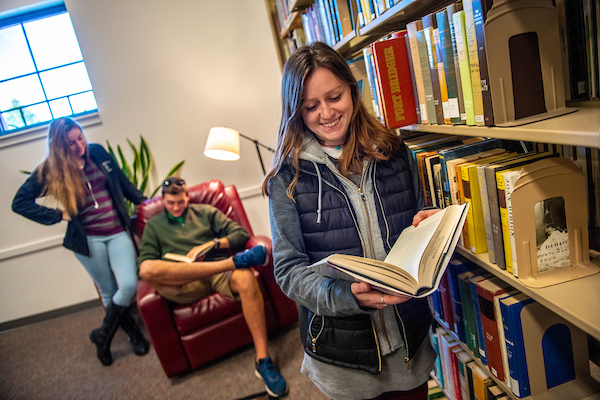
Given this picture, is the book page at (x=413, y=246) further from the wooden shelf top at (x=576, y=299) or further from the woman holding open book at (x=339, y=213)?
the wooden shelf top at (x=576, y=299)

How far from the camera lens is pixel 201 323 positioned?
2162 millimetres

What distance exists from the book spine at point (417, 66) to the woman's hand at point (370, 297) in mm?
630

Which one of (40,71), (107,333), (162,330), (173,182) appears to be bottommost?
(107,333)

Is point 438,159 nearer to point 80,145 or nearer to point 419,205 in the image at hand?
point 419,205

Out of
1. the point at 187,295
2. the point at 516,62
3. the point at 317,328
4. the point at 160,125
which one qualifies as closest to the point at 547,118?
the point at 516,62

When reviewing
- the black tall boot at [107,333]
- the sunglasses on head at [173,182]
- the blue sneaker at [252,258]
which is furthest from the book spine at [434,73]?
the black tall boot at [107,333]

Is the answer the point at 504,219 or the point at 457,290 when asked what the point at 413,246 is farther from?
the point at 457,290

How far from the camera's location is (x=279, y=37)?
10.1 ft

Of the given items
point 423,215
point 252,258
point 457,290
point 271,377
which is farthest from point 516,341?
point 252,258

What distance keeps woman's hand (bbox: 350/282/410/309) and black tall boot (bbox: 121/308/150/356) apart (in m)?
2.23

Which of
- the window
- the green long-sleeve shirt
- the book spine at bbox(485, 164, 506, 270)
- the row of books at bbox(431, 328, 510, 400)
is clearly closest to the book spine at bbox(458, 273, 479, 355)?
the row of books at bbox(431, 328, 510, 400)

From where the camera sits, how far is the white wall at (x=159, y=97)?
9.79 ft

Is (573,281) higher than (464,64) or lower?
lower

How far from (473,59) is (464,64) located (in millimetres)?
43
